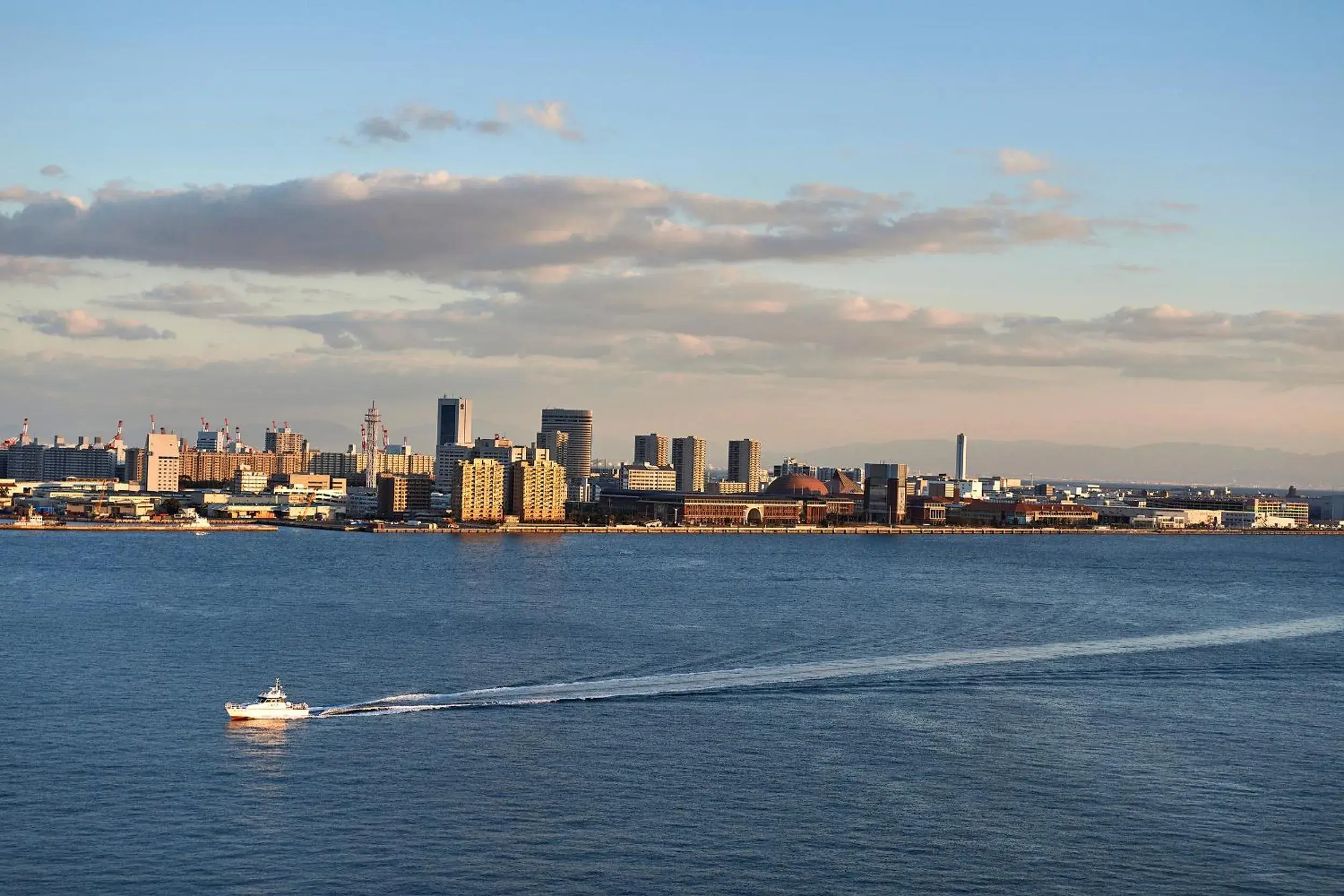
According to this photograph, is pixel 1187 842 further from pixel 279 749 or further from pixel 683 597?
pixel 683 597

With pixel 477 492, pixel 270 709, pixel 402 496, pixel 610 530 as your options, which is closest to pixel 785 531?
pixel 610 530

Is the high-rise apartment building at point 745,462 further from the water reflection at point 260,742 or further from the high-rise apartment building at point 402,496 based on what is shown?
the water reflection at point 260,742

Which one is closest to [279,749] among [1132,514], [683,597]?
[683,597]

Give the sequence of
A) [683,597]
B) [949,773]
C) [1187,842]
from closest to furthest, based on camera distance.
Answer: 1. [1187,842]
2. [949,773]
3. [683,597]

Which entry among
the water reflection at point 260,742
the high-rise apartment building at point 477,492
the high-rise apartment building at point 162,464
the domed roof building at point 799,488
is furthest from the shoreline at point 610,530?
the water reflection at point 260,742

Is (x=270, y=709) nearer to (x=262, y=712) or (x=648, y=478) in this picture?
(x=262, y=712)

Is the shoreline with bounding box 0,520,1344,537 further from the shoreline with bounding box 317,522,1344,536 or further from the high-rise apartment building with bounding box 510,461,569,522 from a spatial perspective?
the high-rise apartment building with bounding box 510,461,569,522

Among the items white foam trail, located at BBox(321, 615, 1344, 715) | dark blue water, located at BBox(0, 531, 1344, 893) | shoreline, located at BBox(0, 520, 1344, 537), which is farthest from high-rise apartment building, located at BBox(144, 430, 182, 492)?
white foam trail, located at BBox(321, 615, 1344, 715)
